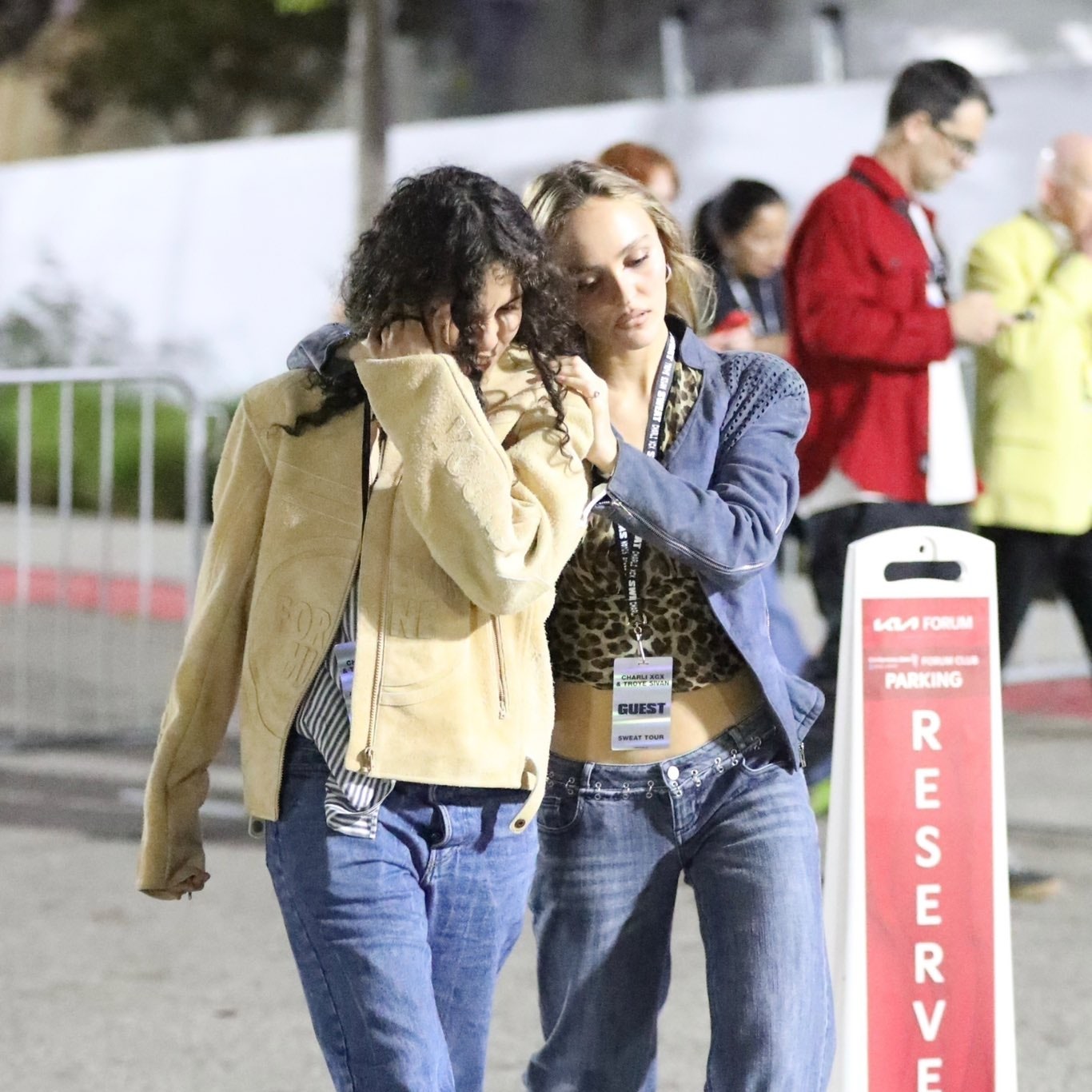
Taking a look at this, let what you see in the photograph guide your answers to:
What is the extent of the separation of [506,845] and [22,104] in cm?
1997

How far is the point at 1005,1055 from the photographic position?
3.32 meters

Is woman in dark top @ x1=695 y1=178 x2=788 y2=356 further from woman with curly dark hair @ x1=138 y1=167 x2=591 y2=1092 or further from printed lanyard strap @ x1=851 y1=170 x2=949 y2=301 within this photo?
woman with curly dark hair @ x1=138 y1=167 x2=591 y2=1092

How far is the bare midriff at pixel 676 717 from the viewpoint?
294cm

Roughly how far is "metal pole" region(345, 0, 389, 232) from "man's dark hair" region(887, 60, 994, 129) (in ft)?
31.7

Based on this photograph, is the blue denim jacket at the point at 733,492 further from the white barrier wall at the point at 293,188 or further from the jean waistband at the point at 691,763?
the white barrier wall at the point at 293,188

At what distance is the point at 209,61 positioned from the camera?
1925 cm

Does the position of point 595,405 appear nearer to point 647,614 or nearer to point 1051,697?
point 647,614

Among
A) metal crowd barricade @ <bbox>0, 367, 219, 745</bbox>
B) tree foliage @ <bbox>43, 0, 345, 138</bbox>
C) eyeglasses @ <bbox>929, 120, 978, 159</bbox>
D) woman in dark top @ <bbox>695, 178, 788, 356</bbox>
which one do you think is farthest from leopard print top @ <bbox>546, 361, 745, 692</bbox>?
tree foliage @ <bbox>43, 0, 345, 138</bbox>

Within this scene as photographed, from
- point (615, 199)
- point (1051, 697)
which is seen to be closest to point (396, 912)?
point (615, 199)

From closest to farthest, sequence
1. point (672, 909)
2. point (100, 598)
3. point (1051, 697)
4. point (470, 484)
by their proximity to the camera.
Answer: point (470, 484)
point (672, 909)
point (1051, 697)
point (100, 598)

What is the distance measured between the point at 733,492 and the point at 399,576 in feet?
1.89

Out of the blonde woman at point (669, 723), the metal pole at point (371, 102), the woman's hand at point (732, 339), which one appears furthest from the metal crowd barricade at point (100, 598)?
the blonde woman at point (669, 723)

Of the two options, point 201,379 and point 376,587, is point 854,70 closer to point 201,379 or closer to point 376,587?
point 201,379

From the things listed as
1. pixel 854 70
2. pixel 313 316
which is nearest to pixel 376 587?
pixel 854 70
